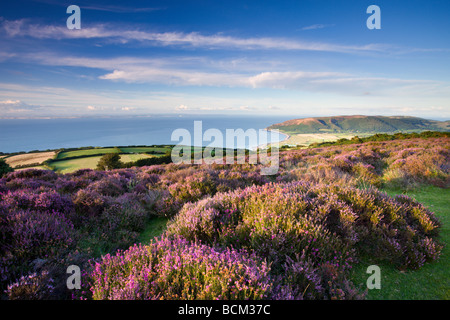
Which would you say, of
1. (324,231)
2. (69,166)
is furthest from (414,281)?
(69,166)

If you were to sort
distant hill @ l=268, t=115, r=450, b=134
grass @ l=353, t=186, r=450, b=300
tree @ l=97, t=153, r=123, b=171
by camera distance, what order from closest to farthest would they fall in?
grass @ l=353, t=186, r=450, b=300
tree @ l=97, t=153, r=123, b=171
distant hill @ l=268, t=115, r=450, b=134

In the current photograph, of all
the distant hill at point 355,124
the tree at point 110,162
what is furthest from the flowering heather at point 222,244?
the distant hill at point 355,124

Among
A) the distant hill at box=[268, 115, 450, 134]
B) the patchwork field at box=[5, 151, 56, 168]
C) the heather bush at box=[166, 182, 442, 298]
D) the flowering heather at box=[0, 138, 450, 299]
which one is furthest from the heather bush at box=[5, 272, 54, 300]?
the distant hill at box=[268, 115, 450, 134]

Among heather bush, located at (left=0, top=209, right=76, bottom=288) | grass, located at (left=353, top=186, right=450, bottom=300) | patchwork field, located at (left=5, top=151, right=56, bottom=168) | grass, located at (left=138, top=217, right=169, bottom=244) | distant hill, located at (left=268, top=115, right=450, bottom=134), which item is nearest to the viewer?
grass, located at (left=353, top=186, right=450, bottom=300)

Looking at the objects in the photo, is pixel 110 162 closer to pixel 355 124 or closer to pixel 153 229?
pixel 153 229

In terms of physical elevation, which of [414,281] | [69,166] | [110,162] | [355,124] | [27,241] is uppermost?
[355,124]

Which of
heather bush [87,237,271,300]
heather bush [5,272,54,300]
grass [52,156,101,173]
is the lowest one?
grass [52,156,101,173]

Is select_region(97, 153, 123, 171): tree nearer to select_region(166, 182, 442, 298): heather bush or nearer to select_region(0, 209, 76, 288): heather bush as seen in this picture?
select_region(0, 209, 76, 288): heather bush

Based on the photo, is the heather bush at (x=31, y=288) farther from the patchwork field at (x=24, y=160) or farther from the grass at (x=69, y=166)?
the patchwork field at (x=24, y=160)

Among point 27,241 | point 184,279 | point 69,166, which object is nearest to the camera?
point 184,279

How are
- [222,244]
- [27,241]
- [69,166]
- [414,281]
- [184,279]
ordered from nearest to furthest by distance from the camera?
[184,279]
[414,281]
[27,241]
[222,244]
[69,166]

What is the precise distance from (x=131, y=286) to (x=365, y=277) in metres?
3.25
